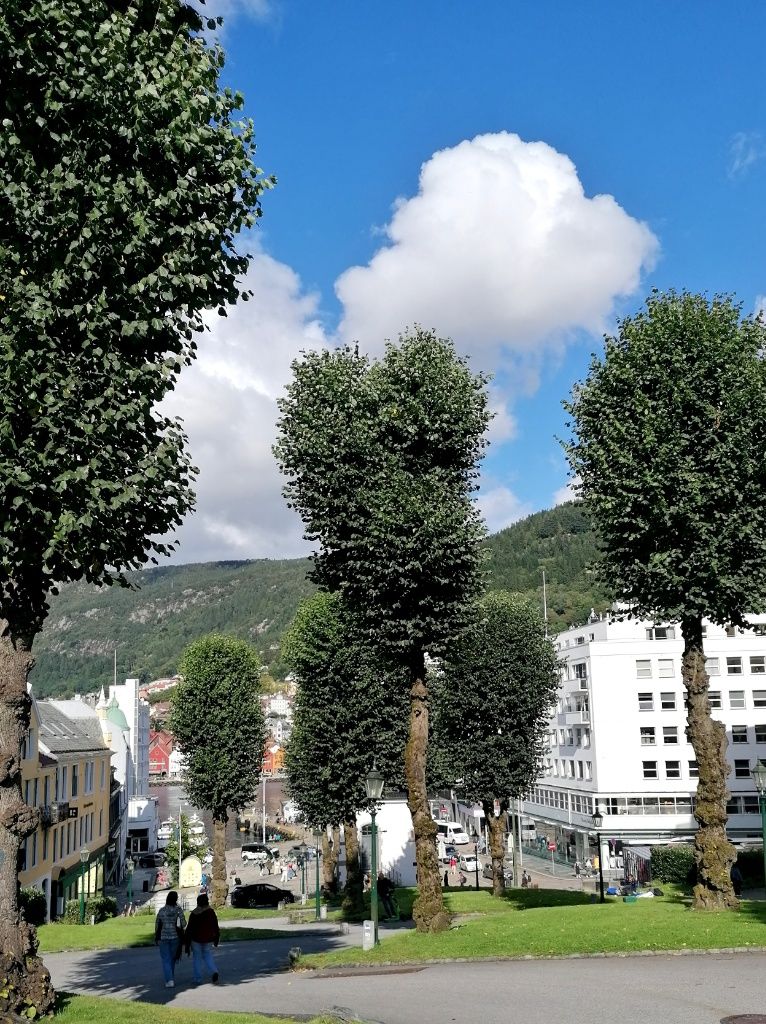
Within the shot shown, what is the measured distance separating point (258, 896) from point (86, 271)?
49882mm

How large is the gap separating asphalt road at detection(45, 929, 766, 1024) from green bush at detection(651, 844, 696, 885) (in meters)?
43.5

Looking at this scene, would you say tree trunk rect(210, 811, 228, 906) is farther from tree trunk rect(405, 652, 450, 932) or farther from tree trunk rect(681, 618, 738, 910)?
tree trunk rect(681, 618, 738, 910)

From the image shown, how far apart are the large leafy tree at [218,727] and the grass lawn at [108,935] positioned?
12.3 meters

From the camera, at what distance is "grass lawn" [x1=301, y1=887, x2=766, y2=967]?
19688 mm

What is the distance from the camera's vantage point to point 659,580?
24.9m

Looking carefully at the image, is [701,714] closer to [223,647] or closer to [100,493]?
[100,493]

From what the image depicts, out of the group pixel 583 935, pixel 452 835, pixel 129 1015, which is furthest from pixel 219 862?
pixel 452 835

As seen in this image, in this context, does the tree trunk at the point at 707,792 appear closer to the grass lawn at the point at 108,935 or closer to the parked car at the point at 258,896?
the grass lawn at the point at 108,935

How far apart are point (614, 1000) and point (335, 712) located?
104ft

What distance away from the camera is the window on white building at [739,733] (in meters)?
72.1

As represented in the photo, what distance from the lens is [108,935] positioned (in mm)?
33719

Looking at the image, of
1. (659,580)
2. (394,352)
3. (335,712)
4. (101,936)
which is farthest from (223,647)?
(659,580)

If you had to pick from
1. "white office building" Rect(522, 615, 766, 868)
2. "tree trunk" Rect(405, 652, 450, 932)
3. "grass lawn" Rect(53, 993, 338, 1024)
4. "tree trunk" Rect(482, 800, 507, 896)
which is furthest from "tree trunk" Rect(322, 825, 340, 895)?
"grass lawn" Rect(53, 993, 338, 1024)

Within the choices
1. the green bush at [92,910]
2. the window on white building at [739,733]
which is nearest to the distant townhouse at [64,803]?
the green bush at [92,910]
